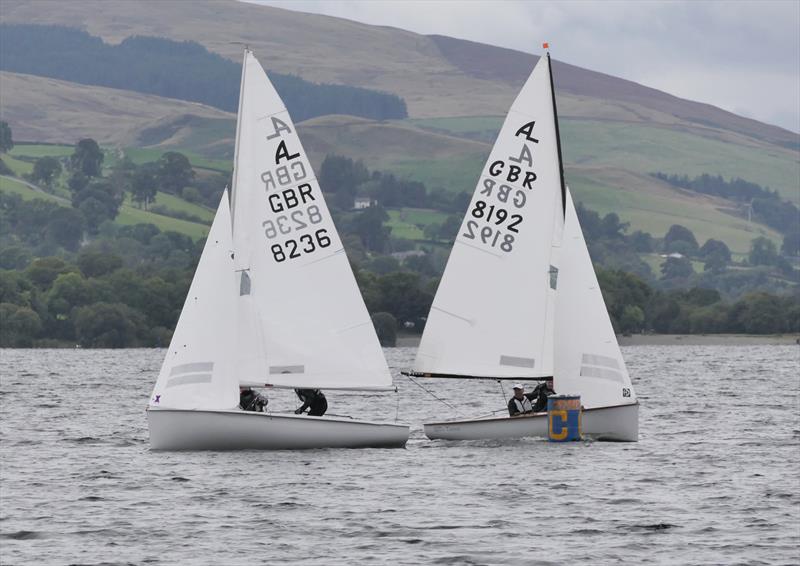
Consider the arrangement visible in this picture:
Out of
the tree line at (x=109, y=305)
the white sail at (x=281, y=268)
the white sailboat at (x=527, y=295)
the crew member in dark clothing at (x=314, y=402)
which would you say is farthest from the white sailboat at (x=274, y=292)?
the tree line at (x=109, y=305)

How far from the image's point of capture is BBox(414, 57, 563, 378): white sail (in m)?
43.8

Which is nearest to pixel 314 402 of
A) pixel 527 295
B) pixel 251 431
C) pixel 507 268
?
pixel 251 431

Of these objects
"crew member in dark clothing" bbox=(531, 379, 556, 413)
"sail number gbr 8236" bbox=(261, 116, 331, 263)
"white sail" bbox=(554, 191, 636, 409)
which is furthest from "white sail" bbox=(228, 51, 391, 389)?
"white sail" bbox=(554, 191, 636, 409)

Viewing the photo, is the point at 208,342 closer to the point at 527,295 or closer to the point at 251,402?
the point at 251,402

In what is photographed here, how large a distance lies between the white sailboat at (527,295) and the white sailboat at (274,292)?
2.96m

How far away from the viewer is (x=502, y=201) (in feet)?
144

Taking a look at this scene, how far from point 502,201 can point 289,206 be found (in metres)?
6.15

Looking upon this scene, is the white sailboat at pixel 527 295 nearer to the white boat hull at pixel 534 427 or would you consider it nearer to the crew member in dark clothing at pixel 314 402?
the white boat hull at pixel 534 427

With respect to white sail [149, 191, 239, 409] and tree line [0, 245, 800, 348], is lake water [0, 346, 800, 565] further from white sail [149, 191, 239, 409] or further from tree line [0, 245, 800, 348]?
tree line [0, 245, 800, 348]

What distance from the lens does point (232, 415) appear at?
130ft

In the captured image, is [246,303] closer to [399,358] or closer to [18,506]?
[18,506]

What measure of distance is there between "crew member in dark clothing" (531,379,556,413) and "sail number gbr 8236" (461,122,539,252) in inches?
151

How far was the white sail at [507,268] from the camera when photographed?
43812mm

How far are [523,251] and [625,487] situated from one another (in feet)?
30.9
